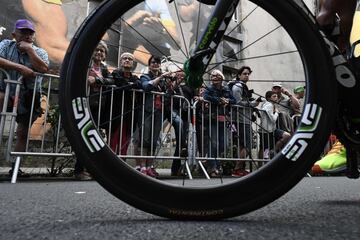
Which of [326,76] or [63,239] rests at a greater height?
[326,76]

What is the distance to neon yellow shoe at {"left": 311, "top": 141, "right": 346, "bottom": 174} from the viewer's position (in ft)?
5.97

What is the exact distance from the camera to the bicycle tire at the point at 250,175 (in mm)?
1156

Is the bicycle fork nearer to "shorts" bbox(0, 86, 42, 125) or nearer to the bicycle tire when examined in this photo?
the bicycle tire

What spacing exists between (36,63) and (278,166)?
3484 millimetres

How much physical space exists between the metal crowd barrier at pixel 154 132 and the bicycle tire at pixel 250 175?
2.33 meters

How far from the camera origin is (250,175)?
1.18 metres

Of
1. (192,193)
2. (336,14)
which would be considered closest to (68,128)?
(192,193)

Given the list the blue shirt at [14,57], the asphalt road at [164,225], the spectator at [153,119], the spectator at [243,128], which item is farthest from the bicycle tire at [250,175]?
the blue shirt at [14,57]

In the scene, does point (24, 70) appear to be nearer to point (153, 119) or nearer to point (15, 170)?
point (15, 170)

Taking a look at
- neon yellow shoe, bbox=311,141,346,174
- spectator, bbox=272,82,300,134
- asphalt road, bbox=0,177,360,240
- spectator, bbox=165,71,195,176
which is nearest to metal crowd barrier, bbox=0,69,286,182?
spectator, bbox=165,71,195,176

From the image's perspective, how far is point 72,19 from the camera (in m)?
9.69

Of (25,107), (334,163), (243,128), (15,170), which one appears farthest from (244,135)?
(334,163)

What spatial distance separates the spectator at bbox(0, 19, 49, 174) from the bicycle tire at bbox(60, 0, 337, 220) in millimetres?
2982

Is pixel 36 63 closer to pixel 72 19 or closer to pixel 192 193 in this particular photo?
pixel 192 193
